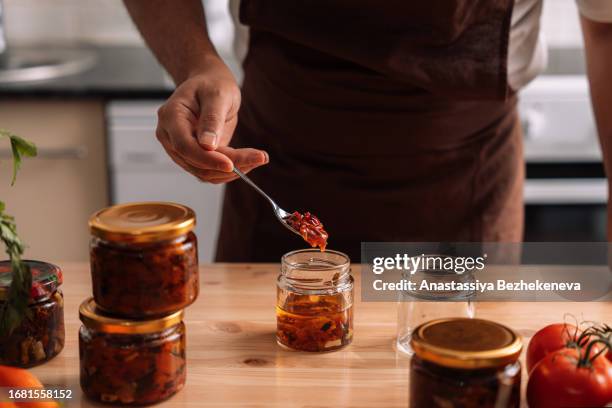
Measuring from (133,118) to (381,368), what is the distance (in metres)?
1.41

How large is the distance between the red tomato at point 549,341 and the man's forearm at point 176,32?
625 millimetres

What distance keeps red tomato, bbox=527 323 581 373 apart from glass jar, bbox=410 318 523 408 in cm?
12

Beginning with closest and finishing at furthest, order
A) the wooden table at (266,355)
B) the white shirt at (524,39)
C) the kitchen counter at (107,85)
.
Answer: the wooden table at (266,355), the white shirt at (524,39), the kitchen counter at (107,85)

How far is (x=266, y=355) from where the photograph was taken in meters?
1.07

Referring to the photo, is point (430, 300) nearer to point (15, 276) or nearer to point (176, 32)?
point (15, 276)

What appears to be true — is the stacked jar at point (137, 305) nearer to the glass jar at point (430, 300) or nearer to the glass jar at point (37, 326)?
the glass jar at point (37, 326)

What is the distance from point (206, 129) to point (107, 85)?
1260 millimetres

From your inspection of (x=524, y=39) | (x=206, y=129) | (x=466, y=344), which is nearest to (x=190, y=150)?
(x=206, y=129)

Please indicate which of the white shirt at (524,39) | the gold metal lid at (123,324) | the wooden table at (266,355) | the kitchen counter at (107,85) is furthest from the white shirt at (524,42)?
the kitchen counter at (107,85)

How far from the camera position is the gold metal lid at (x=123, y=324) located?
915 mm

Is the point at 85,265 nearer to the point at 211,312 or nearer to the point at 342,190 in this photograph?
the point at 211,312

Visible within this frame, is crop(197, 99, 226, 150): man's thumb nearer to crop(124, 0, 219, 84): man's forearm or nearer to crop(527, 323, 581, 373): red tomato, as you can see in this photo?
crop(124, 0, 219, 84): man's forearm

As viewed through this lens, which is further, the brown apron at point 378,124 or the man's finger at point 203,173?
the brown apron at point 378,124

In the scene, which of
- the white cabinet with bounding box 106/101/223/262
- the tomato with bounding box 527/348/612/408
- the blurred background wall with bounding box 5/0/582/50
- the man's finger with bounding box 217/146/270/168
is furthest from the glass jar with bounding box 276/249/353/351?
the blurred background wall with bounding box 5/0/582/50
